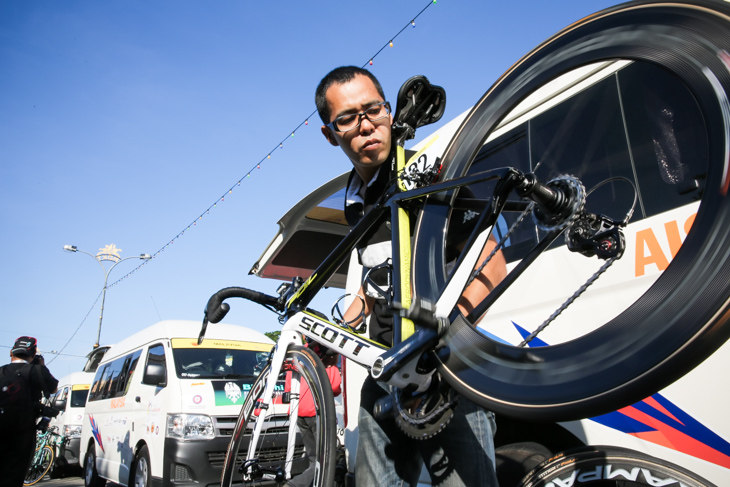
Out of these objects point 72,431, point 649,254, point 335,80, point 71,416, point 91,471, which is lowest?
point 72,431

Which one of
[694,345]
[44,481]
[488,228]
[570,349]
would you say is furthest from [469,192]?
[44,481]

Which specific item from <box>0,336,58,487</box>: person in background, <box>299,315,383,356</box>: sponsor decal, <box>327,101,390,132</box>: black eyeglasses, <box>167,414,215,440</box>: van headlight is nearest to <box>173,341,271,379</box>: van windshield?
<box>167,414,215,440</box>: van headlight

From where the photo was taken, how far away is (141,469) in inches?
236

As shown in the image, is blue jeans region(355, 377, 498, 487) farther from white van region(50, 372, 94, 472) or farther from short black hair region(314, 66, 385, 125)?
→ white van region(50, 372, 94, 472)

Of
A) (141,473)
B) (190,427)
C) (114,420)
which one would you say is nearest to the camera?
(190,427)

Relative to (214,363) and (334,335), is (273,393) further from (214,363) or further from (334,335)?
(214,363)

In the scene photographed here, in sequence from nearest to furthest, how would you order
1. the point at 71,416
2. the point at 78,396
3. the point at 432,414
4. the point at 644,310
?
1. the point at 644,310
2. the point at 432,414
3. the point at 71,416
4. the point at 78,396

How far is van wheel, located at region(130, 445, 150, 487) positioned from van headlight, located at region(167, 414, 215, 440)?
72 cm

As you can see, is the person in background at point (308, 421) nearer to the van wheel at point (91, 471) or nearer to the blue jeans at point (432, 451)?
the blue jeans at point (432, 451)

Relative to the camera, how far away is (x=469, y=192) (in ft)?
5.09

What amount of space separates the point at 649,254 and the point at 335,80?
1.47 m

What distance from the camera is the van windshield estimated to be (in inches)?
236

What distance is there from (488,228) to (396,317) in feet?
1.20

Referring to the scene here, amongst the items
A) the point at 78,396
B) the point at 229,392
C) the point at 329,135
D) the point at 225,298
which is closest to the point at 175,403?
the point at 229,392
